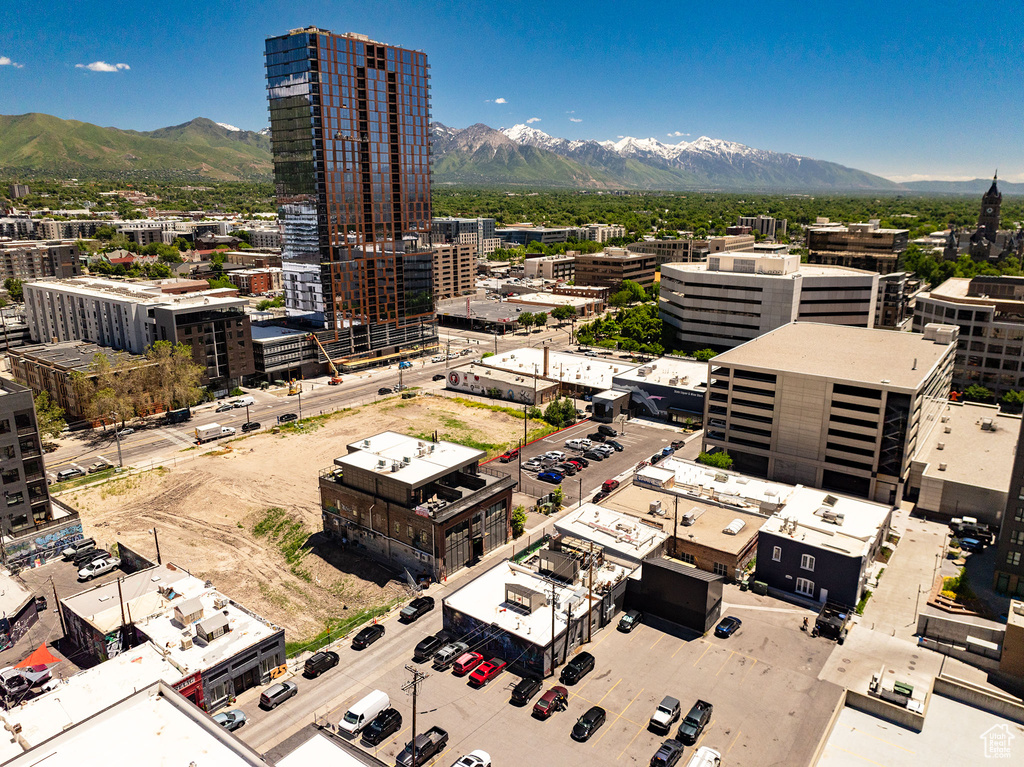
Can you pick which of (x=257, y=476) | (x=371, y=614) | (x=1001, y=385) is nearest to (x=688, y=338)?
(x=1001, y=385)

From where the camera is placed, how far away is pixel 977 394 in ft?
336

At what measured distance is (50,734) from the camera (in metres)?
37.0

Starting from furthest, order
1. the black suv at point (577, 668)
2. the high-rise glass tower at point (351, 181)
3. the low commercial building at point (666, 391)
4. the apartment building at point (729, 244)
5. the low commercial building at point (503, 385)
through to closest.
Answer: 1. the apartment building at point (729, 244)
2. the high-rise glass tower at point (351, 181)
3. the low commercial building at point (503, 385)
4. the low commercial building at point (666, 391)
5. the black suv at point (577, 668)

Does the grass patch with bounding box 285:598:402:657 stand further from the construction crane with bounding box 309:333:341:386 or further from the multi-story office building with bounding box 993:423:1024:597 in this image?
the construction crane with bounding box 309:333:341:386

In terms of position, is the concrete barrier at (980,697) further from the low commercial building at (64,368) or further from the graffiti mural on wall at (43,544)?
the low commercial building at (64,368)

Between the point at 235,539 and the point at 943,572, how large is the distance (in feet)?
219

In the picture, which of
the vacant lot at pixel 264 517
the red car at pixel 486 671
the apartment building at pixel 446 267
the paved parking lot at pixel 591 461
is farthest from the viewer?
the apartment building at pixel 446 267

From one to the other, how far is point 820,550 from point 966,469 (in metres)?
29.2

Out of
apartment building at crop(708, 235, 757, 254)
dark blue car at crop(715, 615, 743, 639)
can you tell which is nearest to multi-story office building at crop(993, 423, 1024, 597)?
dark blue car at crop(715, 615, 743, 639)

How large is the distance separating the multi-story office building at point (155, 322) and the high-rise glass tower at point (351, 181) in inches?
638

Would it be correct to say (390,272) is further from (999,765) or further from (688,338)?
(999,765)

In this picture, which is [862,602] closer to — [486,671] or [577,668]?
[577,668]

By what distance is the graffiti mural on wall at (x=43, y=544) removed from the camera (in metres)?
59.3

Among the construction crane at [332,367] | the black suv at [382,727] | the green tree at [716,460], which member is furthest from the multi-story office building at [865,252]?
the black suv at [382,727]
